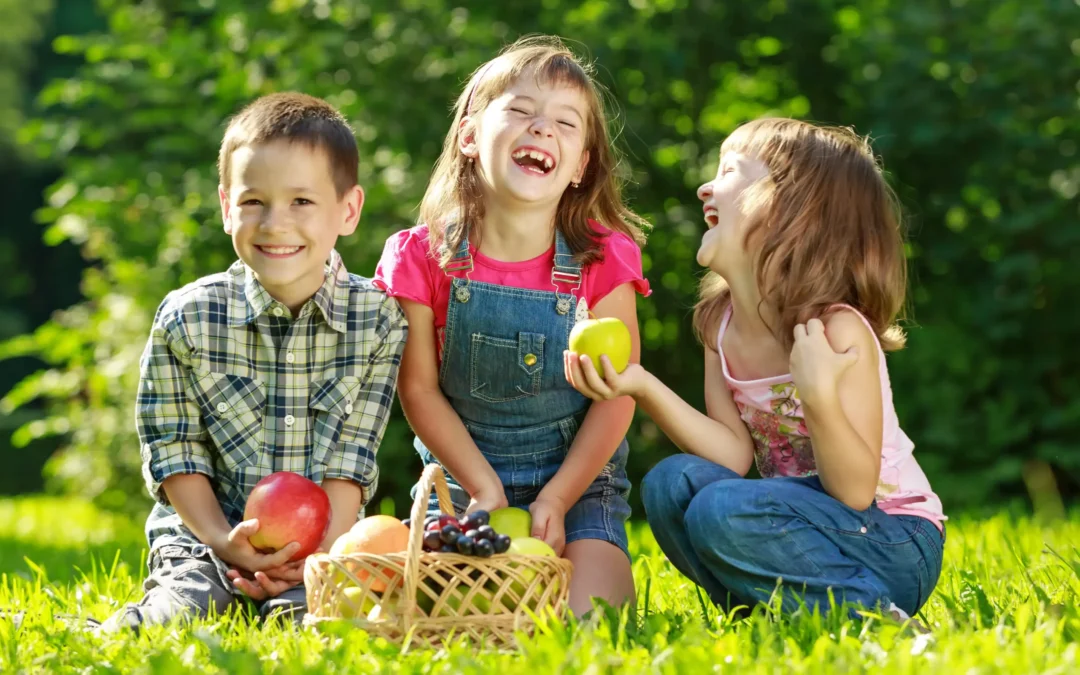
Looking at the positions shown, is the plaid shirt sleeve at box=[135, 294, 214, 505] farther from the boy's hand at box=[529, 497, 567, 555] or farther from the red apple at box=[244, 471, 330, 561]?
the boy's hand at box=[529, 497, 567, 555]

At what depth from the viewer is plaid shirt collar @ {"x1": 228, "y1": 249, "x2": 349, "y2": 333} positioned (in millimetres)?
3398

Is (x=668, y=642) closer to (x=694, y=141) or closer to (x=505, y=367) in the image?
(x=505, y=367)

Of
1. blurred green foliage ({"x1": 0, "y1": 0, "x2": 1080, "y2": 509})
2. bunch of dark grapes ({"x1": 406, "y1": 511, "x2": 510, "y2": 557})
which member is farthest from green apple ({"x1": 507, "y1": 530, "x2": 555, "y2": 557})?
blurred green foliage ({"x1": 0, "y1": 0, "x2": 1080, "y2": 509})

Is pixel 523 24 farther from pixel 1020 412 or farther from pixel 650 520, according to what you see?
pixel 650 520

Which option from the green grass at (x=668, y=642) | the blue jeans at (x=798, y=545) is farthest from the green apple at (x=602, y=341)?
the green grass at (x=668, y=642)

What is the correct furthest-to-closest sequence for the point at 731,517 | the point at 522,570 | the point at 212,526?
the point at 212,526, the point at 731,517, the point at 522,570

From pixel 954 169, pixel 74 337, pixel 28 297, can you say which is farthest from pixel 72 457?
pixel 28 297

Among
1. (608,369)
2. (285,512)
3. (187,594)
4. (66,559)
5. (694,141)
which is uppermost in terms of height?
(694,141)

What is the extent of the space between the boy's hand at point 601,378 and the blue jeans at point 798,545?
11.5 inches

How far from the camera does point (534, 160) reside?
339 centimetres

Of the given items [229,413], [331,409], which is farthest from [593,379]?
[229,413]

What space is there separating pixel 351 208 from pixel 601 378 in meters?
1.12

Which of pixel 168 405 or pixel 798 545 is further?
pixel 168 405

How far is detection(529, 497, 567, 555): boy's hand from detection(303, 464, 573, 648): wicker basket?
48cm
